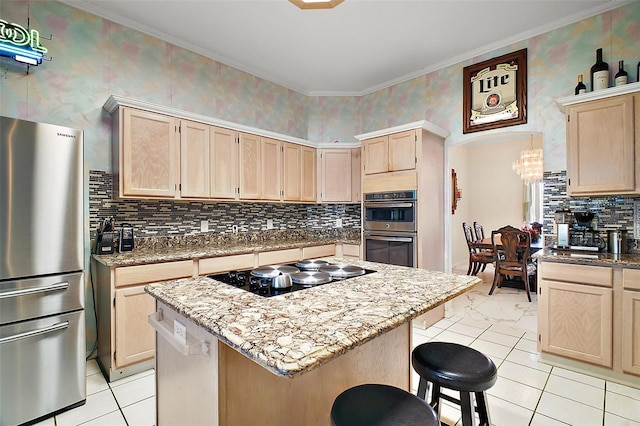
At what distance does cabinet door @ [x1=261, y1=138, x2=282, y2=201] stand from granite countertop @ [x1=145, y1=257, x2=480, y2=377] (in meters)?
2.20

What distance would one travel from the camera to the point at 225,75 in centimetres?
367

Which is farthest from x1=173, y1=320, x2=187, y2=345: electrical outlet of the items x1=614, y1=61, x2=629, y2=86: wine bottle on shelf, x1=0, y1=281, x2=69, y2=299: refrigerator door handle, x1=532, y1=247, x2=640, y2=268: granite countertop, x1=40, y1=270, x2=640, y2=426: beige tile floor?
x1=614, y1=61, x2=629, y2=86: wine bottle on shelf

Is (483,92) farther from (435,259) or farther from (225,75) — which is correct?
(225,75)

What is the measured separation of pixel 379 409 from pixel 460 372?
44 centimetres

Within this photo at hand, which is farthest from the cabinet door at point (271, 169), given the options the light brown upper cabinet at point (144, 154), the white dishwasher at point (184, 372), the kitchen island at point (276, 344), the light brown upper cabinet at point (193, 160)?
the white dishwasher at point (184, 372)

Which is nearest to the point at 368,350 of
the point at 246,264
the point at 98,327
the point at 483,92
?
the point at 246,264

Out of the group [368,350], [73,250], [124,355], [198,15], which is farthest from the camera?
[198,15]

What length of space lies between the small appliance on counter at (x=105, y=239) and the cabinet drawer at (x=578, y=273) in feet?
11.7

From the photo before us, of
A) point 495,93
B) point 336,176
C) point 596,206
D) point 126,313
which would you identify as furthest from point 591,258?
point 126,313

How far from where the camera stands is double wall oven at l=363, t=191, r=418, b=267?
3.41m

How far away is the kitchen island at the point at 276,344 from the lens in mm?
833

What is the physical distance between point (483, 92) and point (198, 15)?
309cm

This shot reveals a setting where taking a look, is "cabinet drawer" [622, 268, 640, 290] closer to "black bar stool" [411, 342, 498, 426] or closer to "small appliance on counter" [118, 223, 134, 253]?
"black bar stool" [411, 342, 498, 426]

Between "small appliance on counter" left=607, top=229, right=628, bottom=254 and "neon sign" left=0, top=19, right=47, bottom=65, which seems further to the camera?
"small appliance on counter" left=607, top=229, right=628, bottom=254
